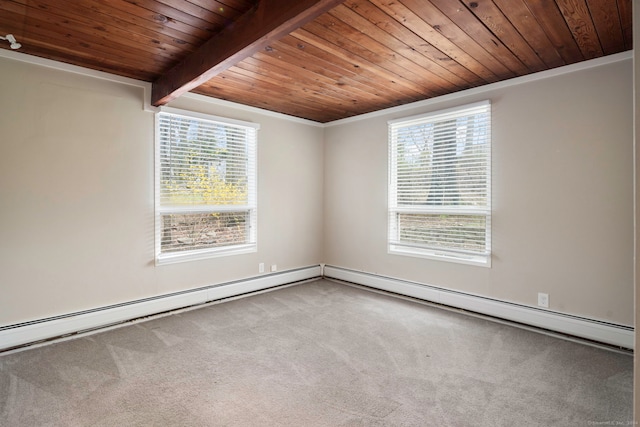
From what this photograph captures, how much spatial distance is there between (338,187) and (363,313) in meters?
2.13

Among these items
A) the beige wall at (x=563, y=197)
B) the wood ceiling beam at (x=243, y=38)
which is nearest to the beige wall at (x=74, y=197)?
the wood ceiling beam at (x=243, y=38)

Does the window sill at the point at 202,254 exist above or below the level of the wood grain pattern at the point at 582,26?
below

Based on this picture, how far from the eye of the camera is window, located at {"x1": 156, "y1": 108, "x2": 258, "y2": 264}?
377 cm

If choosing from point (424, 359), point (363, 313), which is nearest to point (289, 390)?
point (424, 359)

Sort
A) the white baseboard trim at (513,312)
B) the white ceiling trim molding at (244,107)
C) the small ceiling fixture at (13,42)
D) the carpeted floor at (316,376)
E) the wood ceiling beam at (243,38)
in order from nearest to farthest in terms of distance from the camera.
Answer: the wood ceiling beam at (243,38)
the carpeted floor at (316,376)
the small ceiling fixture at (13,42)
the white baseboard trim at (513,312)
the white ceiling trim molding at (244,107)

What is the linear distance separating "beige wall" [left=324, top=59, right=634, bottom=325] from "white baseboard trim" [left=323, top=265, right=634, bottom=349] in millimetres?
68

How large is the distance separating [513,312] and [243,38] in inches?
139

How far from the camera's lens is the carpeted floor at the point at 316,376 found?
1992 mm

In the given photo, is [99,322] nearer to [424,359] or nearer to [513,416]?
[424,359]

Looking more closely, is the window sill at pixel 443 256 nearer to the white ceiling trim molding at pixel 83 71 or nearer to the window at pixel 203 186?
the window at pixel 203 186

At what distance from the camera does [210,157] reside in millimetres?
4125

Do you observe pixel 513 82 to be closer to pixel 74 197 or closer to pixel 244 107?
pixel 244 107

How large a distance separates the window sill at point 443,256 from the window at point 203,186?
1.96 m

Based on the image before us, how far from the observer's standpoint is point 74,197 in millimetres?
3139
